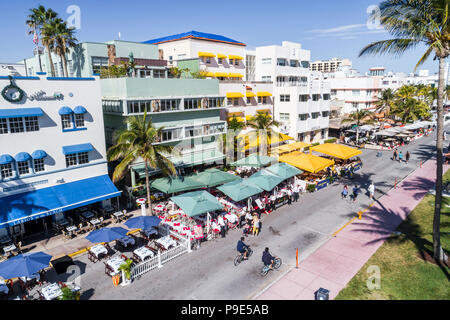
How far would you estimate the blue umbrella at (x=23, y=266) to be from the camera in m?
14.8

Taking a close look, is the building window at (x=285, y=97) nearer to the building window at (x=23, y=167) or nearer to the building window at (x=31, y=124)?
the building window at (x=31, y=124)

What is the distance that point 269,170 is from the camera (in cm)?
2953

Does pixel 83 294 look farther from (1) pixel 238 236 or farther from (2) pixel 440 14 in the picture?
(2) pixel 440 14

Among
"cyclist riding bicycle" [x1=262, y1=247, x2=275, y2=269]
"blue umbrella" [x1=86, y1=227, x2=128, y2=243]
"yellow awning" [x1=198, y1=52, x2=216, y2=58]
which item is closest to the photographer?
"cyclist riding bicycle" [x1=262, y1=247, x2=275, y2=269]

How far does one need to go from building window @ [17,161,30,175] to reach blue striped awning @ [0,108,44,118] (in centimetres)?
344

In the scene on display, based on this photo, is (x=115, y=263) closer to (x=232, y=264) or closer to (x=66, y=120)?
(x=232, y=264)

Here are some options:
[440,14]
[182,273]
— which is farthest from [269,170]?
[440,14]

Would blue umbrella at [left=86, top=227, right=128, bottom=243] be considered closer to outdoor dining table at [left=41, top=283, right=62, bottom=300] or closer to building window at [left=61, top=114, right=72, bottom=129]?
outdoor dining table at [left=41, top=283, right=62, bottom=300]

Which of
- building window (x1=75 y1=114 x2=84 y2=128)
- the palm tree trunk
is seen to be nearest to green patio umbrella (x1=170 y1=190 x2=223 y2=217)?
building window (x1=75 y1=114 x2=84 y2=128)

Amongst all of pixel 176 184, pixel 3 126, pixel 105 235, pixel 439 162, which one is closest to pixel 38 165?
pixel 3 126

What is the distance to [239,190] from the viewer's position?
2444cm

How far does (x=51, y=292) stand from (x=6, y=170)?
10924 millimetres

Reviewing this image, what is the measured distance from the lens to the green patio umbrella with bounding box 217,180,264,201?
23903 millimetres

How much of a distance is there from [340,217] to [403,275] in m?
8.58
